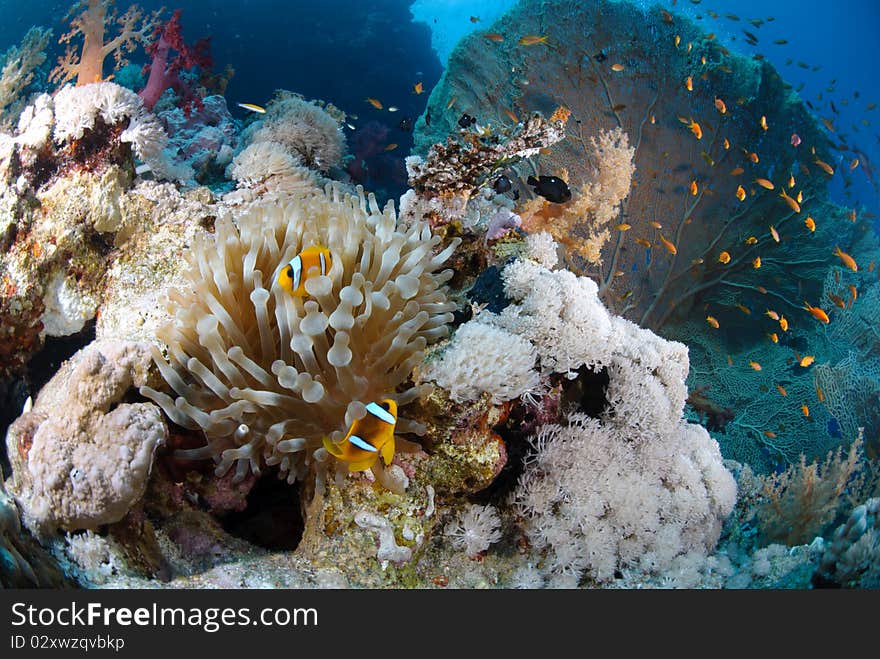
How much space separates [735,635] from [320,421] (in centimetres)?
165

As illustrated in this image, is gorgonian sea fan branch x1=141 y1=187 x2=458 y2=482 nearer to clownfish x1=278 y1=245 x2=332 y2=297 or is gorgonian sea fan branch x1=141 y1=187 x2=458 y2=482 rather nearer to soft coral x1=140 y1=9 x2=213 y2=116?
clownfish x1=278 y1=245 x2=332 y2=297

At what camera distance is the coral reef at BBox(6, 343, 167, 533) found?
161 cm

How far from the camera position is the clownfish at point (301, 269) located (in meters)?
1.82

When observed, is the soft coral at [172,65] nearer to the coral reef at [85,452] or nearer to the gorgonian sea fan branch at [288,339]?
the gorgonian sea fan branch at [288,339]

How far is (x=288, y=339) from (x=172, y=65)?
3.91 meters

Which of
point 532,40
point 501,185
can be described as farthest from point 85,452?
point 532,40

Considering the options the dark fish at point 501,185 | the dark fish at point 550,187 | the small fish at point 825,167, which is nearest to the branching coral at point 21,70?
the dark fish at point 501,185

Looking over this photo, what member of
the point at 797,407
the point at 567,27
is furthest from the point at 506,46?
the point at 797,407

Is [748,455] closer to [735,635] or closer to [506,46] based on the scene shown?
[735,635]

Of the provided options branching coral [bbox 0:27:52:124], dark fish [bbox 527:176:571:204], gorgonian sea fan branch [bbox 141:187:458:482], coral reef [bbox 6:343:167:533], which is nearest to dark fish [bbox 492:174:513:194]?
dark fish [bbox 527:176:571:204]

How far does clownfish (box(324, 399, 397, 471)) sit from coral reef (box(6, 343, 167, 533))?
0.66 m

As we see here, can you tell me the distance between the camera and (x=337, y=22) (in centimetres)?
1287

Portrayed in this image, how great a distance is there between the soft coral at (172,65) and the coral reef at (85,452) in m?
3.36

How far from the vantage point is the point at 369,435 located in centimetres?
164
